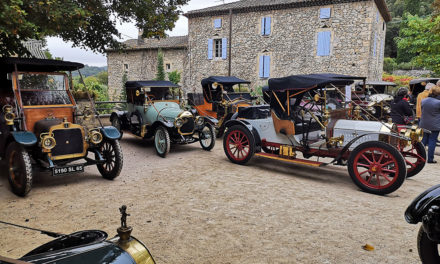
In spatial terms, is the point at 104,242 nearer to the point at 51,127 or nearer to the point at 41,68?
the point at 51,127

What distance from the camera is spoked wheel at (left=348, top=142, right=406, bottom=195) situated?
484 centimetres

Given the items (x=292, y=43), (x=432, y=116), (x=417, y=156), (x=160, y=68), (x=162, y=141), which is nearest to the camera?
(x=417, y=156)

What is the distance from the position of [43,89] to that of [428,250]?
6381 mm

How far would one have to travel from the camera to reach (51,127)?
17.0 feet

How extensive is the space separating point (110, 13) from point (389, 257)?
9.08m

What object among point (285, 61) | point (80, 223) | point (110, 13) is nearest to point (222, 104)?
point (110, 13)

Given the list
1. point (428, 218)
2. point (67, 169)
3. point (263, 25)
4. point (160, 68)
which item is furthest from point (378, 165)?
point (160, 68)

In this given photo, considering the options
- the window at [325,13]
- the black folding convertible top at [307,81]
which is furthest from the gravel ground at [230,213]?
the window at [325,13]

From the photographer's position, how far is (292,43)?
20000 millimetres

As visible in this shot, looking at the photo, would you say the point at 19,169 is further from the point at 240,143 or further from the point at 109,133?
the point at 240,143

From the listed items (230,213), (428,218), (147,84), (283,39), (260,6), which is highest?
(260,6)

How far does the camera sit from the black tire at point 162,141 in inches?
299

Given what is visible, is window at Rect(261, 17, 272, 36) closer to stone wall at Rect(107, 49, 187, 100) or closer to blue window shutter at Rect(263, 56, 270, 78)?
blue window shutter at Rect(263, 56, 270, 78)

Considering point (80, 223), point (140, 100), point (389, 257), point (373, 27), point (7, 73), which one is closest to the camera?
point (389, 257)
